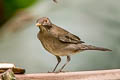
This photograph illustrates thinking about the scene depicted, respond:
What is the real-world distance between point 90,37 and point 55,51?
2.31m

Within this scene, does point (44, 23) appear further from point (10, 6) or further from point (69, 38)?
point (10, 6)

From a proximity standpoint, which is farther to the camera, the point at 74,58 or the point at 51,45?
the point at 74,58

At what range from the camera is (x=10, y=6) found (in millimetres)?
10852

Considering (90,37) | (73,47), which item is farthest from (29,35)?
(73,47)

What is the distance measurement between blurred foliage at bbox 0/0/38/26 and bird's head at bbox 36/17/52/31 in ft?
16.6

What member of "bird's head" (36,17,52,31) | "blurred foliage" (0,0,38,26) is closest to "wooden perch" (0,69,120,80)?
"bird's head" (36,17,52,31)

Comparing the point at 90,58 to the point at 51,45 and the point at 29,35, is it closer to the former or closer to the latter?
the point at 29,35

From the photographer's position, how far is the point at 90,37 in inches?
308

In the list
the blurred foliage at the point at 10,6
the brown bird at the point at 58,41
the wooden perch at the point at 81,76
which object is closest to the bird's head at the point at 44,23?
the brown bird at the point at 58,41

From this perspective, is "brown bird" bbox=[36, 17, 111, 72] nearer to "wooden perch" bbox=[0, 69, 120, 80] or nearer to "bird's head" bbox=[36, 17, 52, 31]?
"bird's head" bbox=[36, 17, 52, 31]

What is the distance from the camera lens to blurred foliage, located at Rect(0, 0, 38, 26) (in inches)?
416

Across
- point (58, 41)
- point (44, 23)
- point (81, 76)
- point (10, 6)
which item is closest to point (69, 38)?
point (58, 41)

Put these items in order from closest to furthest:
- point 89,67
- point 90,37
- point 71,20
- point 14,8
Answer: point 89,67
point 90,37
point 71,20
point 14,8

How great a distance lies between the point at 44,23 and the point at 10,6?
224 inches
